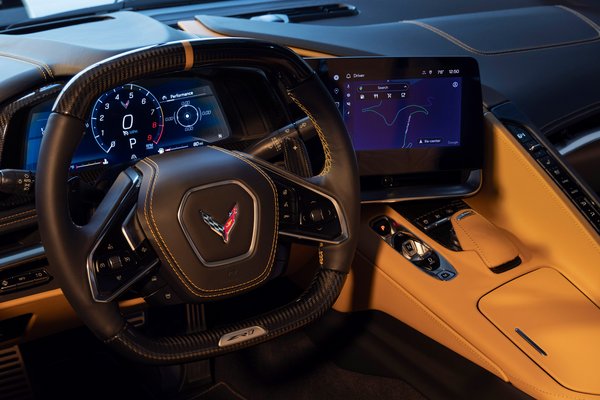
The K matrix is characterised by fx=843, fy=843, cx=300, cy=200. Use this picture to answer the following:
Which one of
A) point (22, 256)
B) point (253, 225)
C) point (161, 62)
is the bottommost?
point (22, 256)

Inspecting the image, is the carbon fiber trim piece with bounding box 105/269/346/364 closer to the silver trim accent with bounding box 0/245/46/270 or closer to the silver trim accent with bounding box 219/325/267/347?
the silver trim accent with bounding box 219/325/267/347

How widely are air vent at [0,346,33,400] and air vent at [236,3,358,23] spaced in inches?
53.6

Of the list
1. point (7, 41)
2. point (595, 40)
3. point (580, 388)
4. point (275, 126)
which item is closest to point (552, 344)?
point (580, 388)

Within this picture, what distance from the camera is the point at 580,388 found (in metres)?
1.60

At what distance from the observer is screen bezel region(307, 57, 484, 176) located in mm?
1804

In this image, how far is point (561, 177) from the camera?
1938 millimetres

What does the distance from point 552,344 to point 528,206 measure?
40cm

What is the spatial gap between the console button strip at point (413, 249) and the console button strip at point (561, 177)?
335mm

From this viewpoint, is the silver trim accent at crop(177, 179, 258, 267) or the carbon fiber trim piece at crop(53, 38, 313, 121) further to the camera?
the silver trim accent at crop(177, 179, 258, 267)

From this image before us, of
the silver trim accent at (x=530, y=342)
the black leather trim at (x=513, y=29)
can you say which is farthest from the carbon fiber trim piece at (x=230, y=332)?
the black leather trim at (x=513, y=29)

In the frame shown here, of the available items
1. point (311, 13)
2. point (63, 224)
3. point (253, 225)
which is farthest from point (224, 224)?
point (311, 13)

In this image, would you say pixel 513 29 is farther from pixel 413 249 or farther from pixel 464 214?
pixel 413 249

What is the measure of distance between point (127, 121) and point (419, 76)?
2.08 ft

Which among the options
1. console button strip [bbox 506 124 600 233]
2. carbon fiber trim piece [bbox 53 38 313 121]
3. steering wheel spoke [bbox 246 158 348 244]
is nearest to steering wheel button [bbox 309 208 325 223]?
steering wheel spoke [bbox 246 158 348 244]
